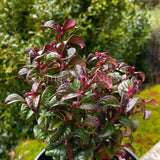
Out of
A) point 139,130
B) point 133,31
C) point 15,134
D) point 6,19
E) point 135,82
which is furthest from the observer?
point 133,31

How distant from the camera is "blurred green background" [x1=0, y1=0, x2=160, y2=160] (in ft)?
6.04

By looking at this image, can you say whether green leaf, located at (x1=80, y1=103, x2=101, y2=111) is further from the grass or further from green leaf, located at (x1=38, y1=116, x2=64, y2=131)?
the grass

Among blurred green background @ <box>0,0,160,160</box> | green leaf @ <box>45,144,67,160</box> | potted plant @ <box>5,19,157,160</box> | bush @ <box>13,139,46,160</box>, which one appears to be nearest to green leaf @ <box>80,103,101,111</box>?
potted plant @ <box>5,19,157,160</box>

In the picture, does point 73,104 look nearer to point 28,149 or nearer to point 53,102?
point 53,102

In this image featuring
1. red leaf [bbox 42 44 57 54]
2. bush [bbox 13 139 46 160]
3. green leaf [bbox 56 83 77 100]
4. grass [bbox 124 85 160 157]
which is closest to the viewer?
green leaf [bbox 56 83 77 100]

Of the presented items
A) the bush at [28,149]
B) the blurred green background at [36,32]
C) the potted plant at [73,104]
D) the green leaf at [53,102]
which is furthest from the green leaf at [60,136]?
the bush at [28,149]

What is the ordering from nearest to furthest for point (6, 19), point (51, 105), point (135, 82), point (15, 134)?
point (51, 105), point (135, 82), point (6, 19), point (15, 134)

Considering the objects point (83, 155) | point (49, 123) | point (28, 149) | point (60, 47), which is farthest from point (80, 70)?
point (28, 149)

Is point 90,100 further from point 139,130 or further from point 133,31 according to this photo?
point 133,31

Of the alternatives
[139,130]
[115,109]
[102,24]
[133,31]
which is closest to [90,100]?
[115,109]

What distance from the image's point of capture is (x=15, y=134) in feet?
7.11

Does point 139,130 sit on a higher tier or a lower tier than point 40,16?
lower

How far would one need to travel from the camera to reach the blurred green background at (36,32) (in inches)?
72.4

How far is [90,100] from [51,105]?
0.14 metres
